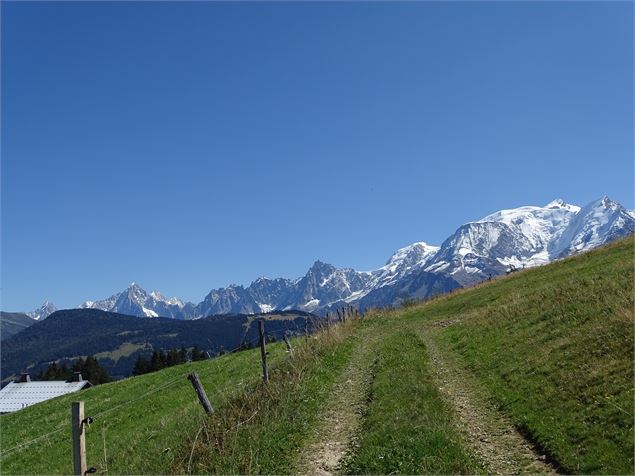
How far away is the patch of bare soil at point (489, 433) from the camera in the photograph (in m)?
12.4

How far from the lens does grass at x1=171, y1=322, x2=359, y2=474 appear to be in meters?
14.6

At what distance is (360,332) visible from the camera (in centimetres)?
4112

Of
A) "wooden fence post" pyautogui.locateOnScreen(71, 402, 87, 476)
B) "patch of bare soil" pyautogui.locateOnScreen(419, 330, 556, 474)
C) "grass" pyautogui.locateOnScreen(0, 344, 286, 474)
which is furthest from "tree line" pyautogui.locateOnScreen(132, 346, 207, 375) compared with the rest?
"wooden fence post" pyautogui.locateOnScreen(71, 402, 87, 476)

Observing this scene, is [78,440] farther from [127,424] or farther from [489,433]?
[127,424]

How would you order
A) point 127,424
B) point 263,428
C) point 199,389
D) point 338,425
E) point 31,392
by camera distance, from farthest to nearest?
1. point 31,392
2. point 127,424
3. point 199,389
4. point 338,425
5. point 263,428

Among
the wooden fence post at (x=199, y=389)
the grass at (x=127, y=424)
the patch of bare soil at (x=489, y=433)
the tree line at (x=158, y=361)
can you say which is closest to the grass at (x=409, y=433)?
the patch of bare soil at (x=489, y=433)

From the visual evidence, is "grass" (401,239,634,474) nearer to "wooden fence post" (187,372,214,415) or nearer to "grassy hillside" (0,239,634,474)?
"grassy hillside" (0,239,634,474)

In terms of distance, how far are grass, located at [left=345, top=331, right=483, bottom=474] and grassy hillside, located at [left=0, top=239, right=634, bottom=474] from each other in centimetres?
5

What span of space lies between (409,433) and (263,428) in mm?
5008

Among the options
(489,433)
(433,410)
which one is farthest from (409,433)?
(489,433)

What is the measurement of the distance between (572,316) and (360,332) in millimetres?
20723

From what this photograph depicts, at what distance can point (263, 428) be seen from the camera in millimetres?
16531

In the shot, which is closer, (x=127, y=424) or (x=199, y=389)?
(x=199, y=389)

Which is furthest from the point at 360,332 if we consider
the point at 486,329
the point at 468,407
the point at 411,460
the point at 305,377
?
the point at 411,460
